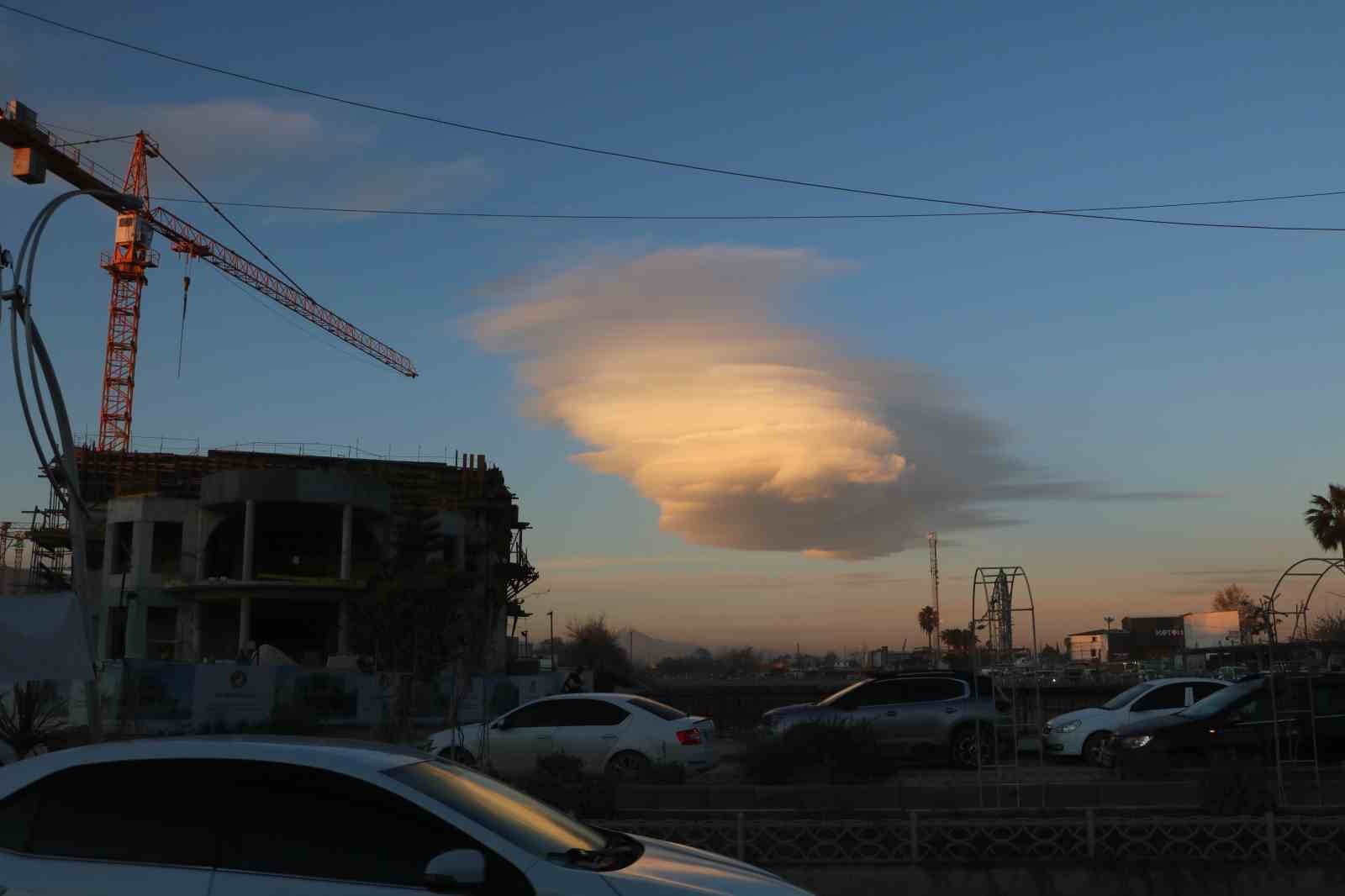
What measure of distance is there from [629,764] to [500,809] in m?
11.7

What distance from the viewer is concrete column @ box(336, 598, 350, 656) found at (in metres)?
55.2

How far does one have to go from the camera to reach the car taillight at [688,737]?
1689cm

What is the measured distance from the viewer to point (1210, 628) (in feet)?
239

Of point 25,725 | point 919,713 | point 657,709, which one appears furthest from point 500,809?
point 919,713

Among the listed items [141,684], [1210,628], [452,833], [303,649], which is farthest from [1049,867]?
[1210,628]

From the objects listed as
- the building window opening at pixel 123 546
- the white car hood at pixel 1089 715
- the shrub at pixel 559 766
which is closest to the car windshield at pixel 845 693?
the white car hood at pixel 1089 715

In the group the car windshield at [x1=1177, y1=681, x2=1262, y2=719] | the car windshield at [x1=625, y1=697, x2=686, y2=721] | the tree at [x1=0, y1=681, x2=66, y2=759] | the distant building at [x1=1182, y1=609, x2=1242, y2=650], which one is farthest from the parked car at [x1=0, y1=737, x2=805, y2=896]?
the distant building at [x1=1182, y1=609, x2=1242, y2=650]

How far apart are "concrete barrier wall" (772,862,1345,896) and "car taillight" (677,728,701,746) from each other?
7100 mm

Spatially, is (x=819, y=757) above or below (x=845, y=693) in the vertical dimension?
below

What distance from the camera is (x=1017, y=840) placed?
1011cm

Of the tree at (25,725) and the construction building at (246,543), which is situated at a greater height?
the construction building at (246,543)

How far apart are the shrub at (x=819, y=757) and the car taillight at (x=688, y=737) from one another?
0.75 meters

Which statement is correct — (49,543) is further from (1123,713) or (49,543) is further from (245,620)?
(1123,713)

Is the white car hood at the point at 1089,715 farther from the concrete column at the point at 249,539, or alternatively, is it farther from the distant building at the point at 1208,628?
the distant building at the point at 1208,628
